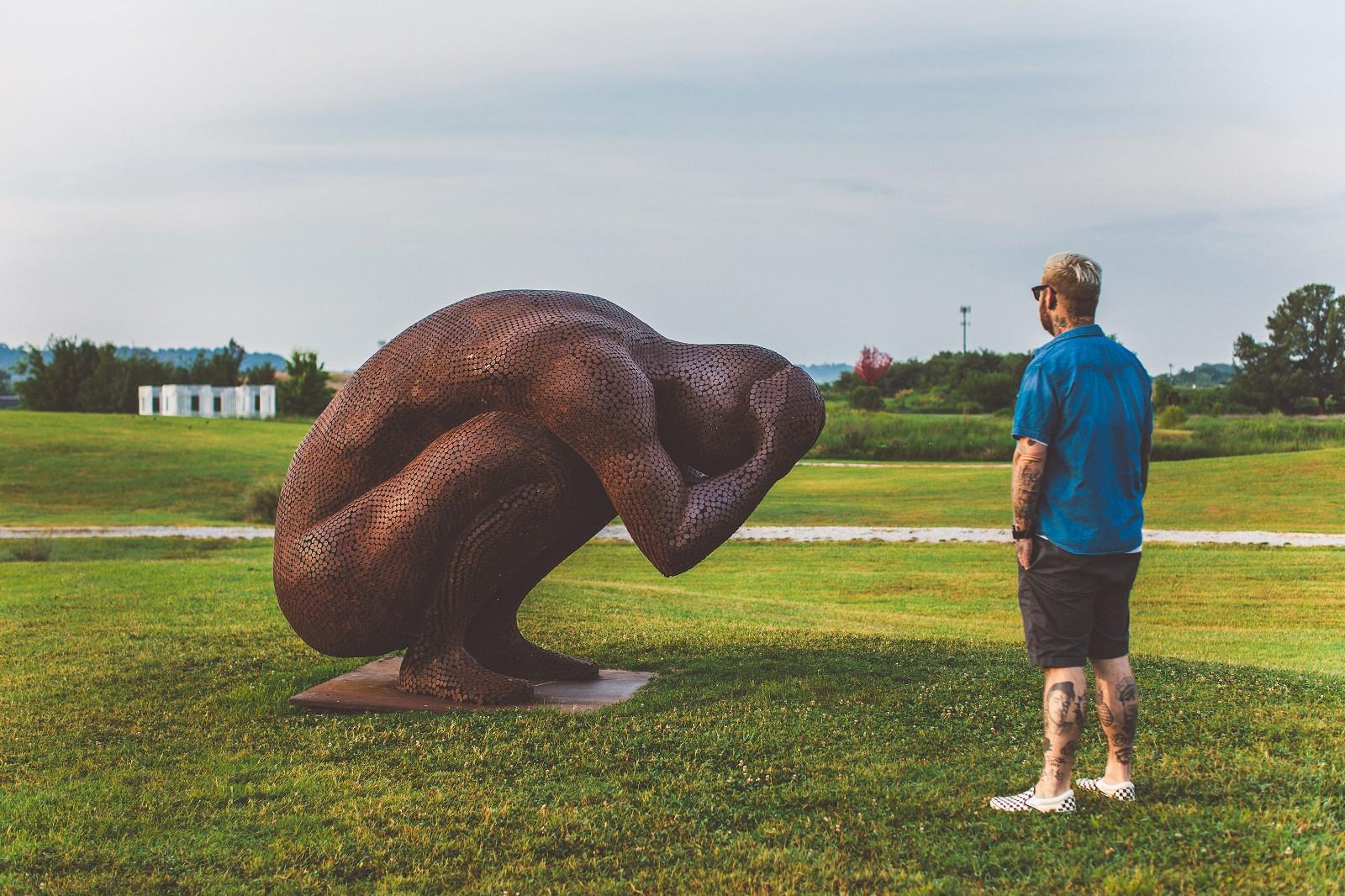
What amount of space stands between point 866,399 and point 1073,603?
4360 centimetres

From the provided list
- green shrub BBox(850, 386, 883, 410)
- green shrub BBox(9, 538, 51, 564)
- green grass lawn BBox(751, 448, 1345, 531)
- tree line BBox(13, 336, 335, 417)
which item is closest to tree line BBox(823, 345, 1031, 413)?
green shrub BBox(850, 386, 883, 410)

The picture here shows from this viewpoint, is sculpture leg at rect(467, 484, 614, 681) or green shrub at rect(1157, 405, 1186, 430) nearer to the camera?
sculpture leg at rect(467, 484, 614, 681)

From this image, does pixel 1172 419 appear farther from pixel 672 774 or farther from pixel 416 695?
pixel 672 774

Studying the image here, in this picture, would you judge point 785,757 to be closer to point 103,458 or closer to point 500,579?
point 500,579

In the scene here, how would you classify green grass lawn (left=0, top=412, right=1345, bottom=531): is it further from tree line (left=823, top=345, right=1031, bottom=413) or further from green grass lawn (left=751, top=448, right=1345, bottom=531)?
tree line (left=823, top=345, right=1031, bottom=413)

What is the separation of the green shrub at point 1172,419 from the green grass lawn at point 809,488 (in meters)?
5.61

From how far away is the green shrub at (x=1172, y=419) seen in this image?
3481 centimetres

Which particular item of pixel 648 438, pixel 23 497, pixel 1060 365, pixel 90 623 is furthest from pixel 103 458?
pixel 1060 365

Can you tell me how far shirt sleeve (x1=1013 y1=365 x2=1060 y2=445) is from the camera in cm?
451

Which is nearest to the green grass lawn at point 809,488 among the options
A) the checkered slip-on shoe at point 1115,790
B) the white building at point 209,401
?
the white building at point 209,401

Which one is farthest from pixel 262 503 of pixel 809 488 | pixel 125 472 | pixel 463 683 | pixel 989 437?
pixel 989 437

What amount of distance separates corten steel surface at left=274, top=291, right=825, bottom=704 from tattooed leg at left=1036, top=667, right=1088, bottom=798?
6.67 feet

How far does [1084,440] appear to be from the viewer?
4.50 meters

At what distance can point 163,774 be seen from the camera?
5707mm
